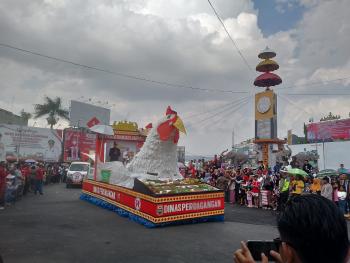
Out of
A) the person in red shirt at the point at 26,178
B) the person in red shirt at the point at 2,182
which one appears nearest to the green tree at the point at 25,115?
the person in red shirt at the point at 26,178

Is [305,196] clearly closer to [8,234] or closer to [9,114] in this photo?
[8,234]

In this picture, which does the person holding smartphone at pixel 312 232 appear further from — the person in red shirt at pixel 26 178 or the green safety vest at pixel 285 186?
the person in red shirt at pixel 26 178

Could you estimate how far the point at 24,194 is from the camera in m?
14.8

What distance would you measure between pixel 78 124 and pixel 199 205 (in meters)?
33.4

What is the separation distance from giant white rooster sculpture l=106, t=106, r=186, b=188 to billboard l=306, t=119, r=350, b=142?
26.5 metres

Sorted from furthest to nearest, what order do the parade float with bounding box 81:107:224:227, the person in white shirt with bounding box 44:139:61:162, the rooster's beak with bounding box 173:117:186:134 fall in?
the person in white shirt with bounding box 44:139:61:162, the rooster's beak with bounding box 173:117:186:134, the parade float with bounding box 81:107:224:227

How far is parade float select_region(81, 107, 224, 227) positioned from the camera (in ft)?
26.9

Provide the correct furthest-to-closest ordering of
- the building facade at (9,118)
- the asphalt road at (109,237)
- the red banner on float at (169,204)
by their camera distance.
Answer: the building facade at (9,118) < the red banner on float at (169,204) < the asphalt road at (109,237)

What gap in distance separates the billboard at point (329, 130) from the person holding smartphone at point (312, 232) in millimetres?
33408

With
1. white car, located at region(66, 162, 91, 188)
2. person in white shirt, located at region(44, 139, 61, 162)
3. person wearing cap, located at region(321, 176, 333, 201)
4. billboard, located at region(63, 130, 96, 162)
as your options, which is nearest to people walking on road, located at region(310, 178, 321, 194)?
person wearing cap, located at region(321, 176, 333, 201)

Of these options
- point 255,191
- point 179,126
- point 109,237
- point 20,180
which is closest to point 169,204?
point 109,237

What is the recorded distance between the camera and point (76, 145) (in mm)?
31766

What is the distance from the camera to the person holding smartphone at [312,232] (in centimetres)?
121

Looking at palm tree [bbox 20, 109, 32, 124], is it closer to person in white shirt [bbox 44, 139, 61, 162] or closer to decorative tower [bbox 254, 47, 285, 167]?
person in white shirt [bbox 44, 139, 61, 162]
